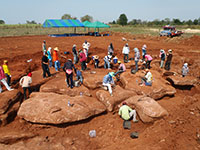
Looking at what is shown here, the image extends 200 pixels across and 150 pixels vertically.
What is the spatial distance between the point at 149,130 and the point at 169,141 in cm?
97

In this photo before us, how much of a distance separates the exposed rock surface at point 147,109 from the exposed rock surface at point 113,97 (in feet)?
2.01

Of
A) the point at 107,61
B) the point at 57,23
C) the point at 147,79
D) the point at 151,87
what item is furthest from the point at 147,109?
the point at 57,23

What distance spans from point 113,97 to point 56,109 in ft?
9.68

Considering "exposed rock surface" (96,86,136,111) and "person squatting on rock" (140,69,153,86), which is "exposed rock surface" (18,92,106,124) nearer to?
"exposed rock surface" (96,86,136,111)

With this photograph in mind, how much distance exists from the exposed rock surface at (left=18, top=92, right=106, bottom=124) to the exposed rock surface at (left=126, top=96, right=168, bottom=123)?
1.66 metres

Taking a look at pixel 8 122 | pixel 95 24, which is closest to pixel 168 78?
pixel 8 122

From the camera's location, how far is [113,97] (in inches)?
321

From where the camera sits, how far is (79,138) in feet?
21.3

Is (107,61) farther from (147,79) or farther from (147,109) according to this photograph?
(147,109)

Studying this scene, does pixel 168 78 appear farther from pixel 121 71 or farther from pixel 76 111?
pixel 76 111

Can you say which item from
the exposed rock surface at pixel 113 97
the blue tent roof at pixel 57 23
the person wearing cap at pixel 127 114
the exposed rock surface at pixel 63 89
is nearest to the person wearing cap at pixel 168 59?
the exposed rock surface at pixel 113 97

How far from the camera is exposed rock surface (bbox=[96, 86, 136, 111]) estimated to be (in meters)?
7.81

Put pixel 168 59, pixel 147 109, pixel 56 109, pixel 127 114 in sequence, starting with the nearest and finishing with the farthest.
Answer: pixel 56 109 → pixel 127 114 → pixel 147 109 → pixel 168 59

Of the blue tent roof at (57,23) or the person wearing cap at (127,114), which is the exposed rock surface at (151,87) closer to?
the person wearing cap at (127,114)
